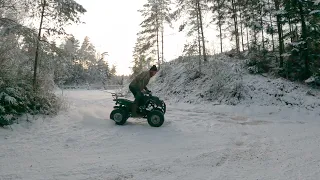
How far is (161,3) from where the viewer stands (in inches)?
1209

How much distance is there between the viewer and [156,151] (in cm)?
554

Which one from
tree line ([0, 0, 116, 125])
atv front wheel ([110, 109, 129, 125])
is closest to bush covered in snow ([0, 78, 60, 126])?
tree line ([0, 0, 116, 125])

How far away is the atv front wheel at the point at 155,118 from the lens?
8070 millimetres

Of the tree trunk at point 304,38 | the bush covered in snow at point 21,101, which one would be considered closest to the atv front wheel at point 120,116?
the bush covered in snow at point 21,101

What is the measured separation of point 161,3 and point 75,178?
1161 inches

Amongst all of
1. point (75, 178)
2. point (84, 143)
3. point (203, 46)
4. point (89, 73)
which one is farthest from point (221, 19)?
point (89, 73)

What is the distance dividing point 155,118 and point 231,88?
7.64 metres

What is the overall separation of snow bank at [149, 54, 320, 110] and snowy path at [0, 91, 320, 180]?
14.2ft

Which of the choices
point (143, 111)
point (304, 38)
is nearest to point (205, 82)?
point (304, 38)

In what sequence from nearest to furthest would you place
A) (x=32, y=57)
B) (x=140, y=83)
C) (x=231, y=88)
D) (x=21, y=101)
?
(x=21, y=101) → (x=140, y=83) → (x=32, y=57) → (x=231, y=88)

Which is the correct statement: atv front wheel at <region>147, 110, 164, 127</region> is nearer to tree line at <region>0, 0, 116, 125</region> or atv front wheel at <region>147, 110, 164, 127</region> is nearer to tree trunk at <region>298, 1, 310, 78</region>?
tree line at <region>0, 0, 116, 125</region>

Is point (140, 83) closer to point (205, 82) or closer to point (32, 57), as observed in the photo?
point (32, 57)

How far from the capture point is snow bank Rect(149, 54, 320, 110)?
41.8 ft

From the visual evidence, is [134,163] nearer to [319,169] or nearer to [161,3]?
[319,169]
